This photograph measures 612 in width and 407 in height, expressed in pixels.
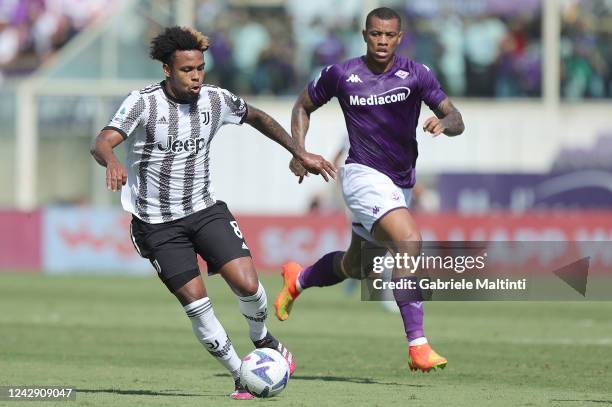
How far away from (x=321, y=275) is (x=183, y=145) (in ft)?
7.87

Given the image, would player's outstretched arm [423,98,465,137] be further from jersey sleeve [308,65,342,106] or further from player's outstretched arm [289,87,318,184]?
player's outstretched arm [289,87,318,184]

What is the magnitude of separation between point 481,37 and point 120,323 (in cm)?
1515

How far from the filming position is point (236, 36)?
2938 centimetres

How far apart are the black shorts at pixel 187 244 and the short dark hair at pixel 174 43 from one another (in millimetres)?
1065

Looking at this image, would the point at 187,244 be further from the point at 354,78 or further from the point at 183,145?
the point at 354,78

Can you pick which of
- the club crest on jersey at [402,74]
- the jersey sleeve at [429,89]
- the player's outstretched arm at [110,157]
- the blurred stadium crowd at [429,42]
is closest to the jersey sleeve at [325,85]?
the club crest on jersey at [402,74]

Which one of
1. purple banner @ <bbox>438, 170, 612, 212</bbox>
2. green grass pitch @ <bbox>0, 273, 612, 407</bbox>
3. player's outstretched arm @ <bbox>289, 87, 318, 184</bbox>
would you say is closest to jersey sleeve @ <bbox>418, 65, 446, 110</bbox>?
player's outstretched arm @ <bbox>289, 87, 318, 184</bbox>

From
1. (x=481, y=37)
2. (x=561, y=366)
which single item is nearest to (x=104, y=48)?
(x=481, y=37)

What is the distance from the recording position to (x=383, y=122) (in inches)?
401

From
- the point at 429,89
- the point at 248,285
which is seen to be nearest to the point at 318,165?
the point at 248,285

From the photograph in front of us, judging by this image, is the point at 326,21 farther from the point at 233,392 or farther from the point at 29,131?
the point at 233,392

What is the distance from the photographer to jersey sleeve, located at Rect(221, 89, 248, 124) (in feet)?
A: 30.7

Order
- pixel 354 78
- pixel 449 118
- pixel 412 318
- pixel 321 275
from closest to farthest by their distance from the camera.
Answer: pixel 412 318 → pixel 449 118 → pixel 354 78 → pixel 321 275

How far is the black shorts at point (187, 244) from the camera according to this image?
9070 mm
